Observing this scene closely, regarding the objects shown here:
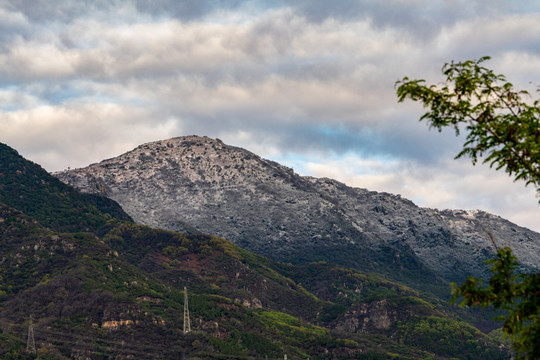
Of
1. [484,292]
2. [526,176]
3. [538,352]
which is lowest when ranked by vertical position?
[538,352]

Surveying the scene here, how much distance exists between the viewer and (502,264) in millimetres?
39062

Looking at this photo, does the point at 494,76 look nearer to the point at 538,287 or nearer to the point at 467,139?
the point at 467,139

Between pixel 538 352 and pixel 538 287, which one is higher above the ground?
pixel 538 287

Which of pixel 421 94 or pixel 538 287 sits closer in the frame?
pixel 538 287

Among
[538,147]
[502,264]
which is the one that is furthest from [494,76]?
[502,264]

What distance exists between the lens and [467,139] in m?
40.4

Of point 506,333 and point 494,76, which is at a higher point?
point 494,76

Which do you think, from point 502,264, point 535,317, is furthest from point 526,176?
point 535,317

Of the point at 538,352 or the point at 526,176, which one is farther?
the point at 526,176

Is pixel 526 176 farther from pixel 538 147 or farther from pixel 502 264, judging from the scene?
pixel 502 264

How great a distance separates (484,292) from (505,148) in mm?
7281

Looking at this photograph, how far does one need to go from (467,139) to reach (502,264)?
663 centimetres

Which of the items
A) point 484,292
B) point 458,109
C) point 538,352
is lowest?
point 538,352

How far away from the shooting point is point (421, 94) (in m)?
40.8
